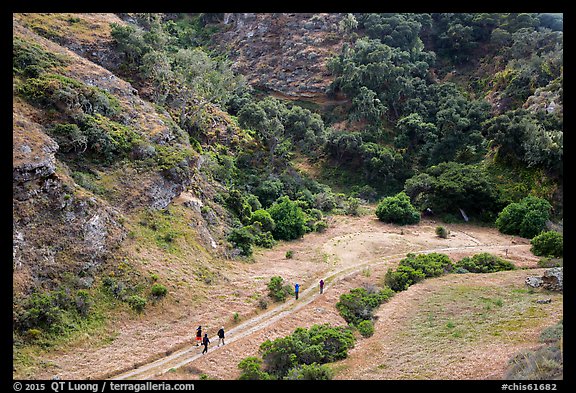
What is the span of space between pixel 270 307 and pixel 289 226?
39.7ft

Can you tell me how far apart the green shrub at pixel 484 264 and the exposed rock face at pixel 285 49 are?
115 feet

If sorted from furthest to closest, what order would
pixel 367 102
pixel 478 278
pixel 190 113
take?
pixel 367 102
pixel 190 113
pixel 478 278

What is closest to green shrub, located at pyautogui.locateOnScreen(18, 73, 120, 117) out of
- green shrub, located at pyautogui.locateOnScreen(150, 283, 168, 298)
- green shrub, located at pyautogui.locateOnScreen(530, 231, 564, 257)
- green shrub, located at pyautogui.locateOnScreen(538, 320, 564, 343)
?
green shrub, located at pyautogui.locateOnScreen(150, 283, 168, 298)

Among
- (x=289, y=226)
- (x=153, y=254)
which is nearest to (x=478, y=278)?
(x=289, y=226)

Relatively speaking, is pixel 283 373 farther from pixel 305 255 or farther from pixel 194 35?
pixel 194 35

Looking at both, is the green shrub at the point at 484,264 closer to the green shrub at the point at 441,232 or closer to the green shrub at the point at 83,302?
the green shrub at the point at 441,232

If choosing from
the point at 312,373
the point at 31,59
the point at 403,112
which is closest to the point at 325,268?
the point at 312,373

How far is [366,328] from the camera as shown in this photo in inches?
906

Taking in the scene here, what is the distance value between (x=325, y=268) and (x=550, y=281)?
1334 centimetres

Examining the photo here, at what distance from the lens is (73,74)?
32406 mm

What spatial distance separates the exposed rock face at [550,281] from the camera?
79.4 feet

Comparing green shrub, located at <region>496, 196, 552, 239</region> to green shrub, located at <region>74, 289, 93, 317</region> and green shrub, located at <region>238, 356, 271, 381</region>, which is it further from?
green shrub, located at <region>74, 289, 93, 317</region>

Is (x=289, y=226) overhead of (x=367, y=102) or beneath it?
beneath

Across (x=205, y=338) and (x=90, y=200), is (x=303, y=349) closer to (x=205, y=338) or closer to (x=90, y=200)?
(x=205, y=338)
